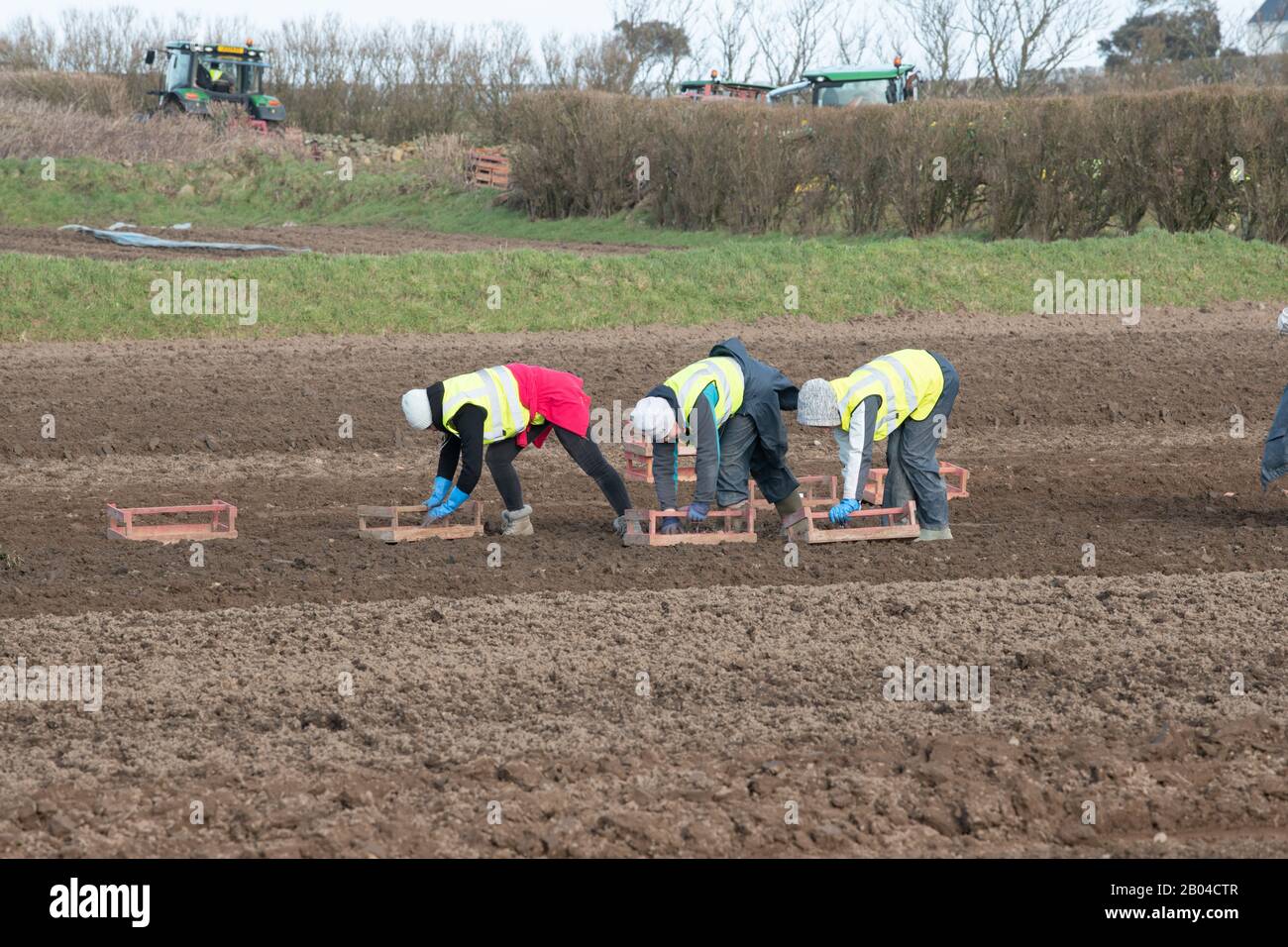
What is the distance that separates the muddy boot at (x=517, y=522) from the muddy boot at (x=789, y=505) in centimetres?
163

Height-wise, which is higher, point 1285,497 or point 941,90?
point 941,90

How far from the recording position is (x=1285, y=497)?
34.7ft

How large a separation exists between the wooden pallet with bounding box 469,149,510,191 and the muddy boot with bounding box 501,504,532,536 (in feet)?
63.4

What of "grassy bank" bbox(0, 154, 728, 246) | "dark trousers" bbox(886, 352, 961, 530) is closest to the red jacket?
"dark trousers" bbox(886, 352, 961, 530)

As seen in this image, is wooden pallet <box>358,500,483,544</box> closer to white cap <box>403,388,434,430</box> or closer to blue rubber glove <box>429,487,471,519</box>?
blue rubber glove <box>429,487,471,519</box>

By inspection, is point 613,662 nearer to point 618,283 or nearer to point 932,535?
point 932,535

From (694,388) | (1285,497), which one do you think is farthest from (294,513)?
(1285,497)

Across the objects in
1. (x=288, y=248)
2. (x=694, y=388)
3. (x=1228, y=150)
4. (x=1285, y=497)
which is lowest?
(x=1285, y=497)

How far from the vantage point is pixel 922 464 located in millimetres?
9102

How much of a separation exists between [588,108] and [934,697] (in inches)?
780

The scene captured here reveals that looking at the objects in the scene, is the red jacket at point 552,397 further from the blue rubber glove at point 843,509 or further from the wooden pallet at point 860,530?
the blue rubber glove at point 843,509

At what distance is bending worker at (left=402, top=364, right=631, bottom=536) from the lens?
344 inches

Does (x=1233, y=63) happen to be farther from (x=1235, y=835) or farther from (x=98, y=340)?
(x=1235, y=835)

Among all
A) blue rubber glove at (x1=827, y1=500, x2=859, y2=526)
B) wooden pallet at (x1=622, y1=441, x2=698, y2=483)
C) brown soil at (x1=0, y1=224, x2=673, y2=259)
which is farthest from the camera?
brown soil at (x1=0, y1=224, x2=673, y2=259)
